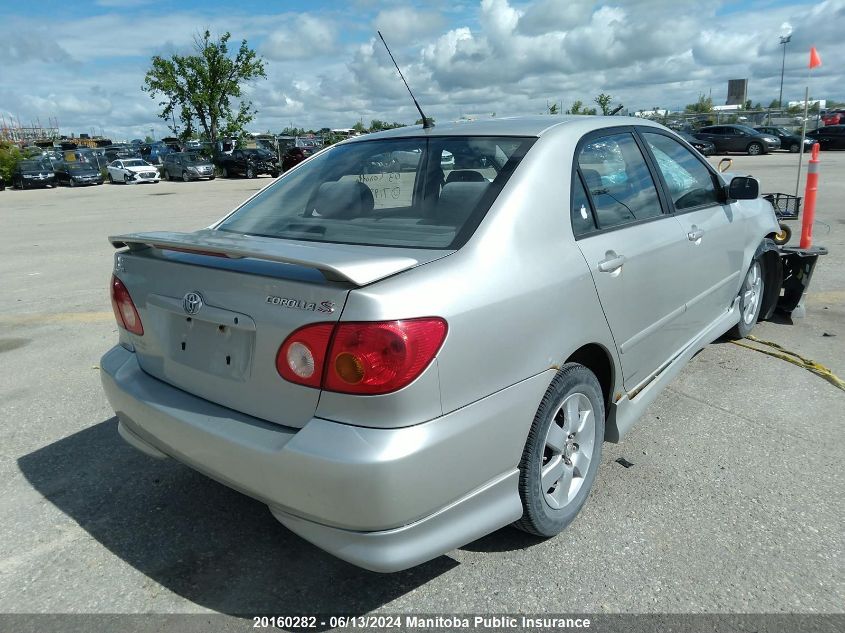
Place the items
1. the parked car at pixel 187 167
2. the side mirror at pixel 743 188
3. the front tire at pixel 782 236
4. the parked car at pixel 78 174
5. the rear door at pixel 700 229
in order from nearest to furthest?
the rear door at pixel 700 229 < the side mirror at pixel 743 188 < the front tire at pixel 782 236 < the parked car at pixel 78 174 < the parked car at pixel 187 167

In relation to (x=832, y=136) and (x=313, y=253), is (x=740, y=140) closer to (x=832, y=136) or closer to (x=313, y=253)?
(x=832, y=136)

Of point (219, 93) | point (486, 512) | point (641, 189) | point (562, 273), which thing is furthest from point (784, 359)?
point (219, 93)

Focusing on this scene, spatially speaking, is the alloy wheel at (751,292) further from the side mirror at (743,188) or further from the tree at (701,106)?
the tree at (701,106)

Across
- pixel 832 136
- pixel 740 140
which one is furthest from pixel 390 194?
pixel 832 136

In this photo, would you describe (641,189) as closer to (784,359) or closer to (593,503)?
(593,503)

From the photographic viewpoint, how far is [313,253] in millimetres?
2248

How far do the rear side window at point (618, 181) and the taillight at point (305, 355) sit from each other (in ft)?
4.89

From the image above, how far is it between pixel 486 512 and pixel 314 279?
0.99 metres

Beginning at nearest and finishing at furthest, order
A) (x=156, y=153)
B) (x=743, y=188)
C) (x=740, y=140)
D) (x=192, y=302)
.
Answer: (x=192, y=302), (x=743, y=188), (x=740, y=140), (x=156, y=153)

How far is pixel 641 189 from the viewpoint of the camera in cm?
344

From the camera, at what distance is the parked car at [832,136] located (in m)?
32.2

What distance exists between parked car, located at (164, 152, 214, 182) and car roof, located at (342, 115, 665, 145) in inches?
1298

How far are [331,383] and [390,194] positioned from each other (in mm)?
1399

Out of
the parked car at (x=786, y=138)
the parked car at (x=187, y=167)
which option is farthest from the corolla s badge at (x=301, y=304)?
the parked car at (x=786, y=138)
